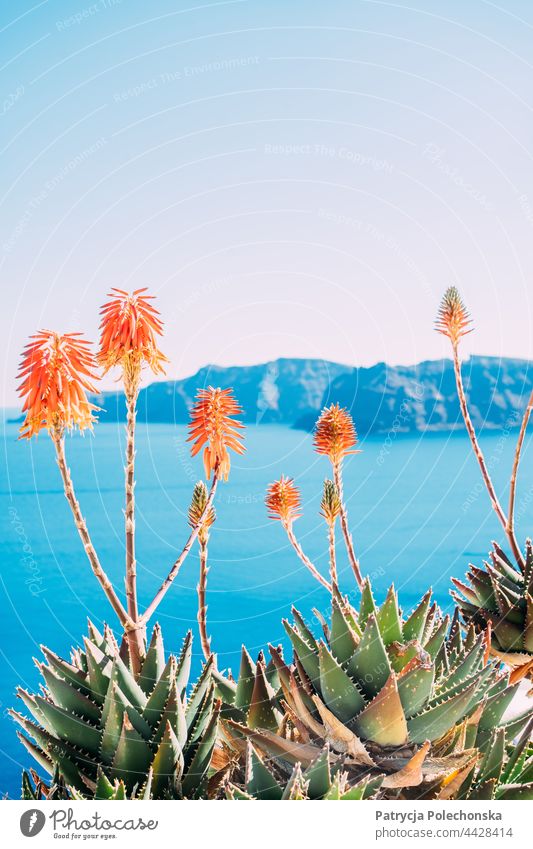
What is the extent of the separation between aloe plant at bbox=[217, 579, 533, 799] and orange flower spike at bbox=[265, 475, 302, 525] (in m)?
1.01

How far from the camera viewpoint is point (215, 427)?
2.37 m

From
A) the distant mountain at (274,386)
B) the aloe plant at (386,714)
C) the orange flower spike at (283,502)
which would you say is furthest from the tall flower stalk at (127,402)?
the distant mountain at (274,386)

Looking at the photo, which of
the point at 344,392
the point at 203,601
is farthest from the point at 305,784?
the point at 344,392

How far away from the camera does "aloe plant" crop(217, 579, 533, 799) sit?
1.30m

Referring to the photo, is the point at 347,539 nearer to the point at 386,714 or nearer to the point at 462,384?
the point at 462,384

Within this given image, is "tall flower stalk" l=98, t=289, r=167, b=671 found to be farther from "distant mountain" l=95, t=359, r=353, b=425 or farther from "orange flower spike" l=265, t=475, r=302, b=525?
"distant mountain" l=95, t=359, r=353, b=425

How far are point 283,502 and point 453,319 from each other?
90cm

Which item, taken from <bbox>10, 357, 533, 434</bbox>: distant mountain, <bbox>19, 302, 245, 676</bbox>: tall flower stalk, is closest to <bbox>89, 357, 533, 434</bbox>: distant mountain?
<bbox>10, 357, 533, 434</bbox>: distant mountain

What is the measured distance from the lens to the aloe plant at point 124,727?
1340mm

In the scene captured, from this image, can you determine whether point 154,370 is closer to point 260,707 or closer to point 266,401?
point 260,707

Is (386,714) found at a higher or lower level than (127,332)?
lower

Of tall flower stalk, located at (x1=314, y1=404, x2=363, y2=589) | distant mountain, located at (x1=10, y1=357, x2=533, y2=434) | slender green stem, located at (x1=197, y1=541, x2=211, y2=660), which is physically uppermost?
distant mountain, located at (x1=10, y1=357, x2=533, y2=434)

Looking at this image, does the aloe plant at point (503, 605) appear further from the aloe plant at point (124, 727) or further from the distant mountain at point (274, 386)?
the distant mountain at point (274, 386)
